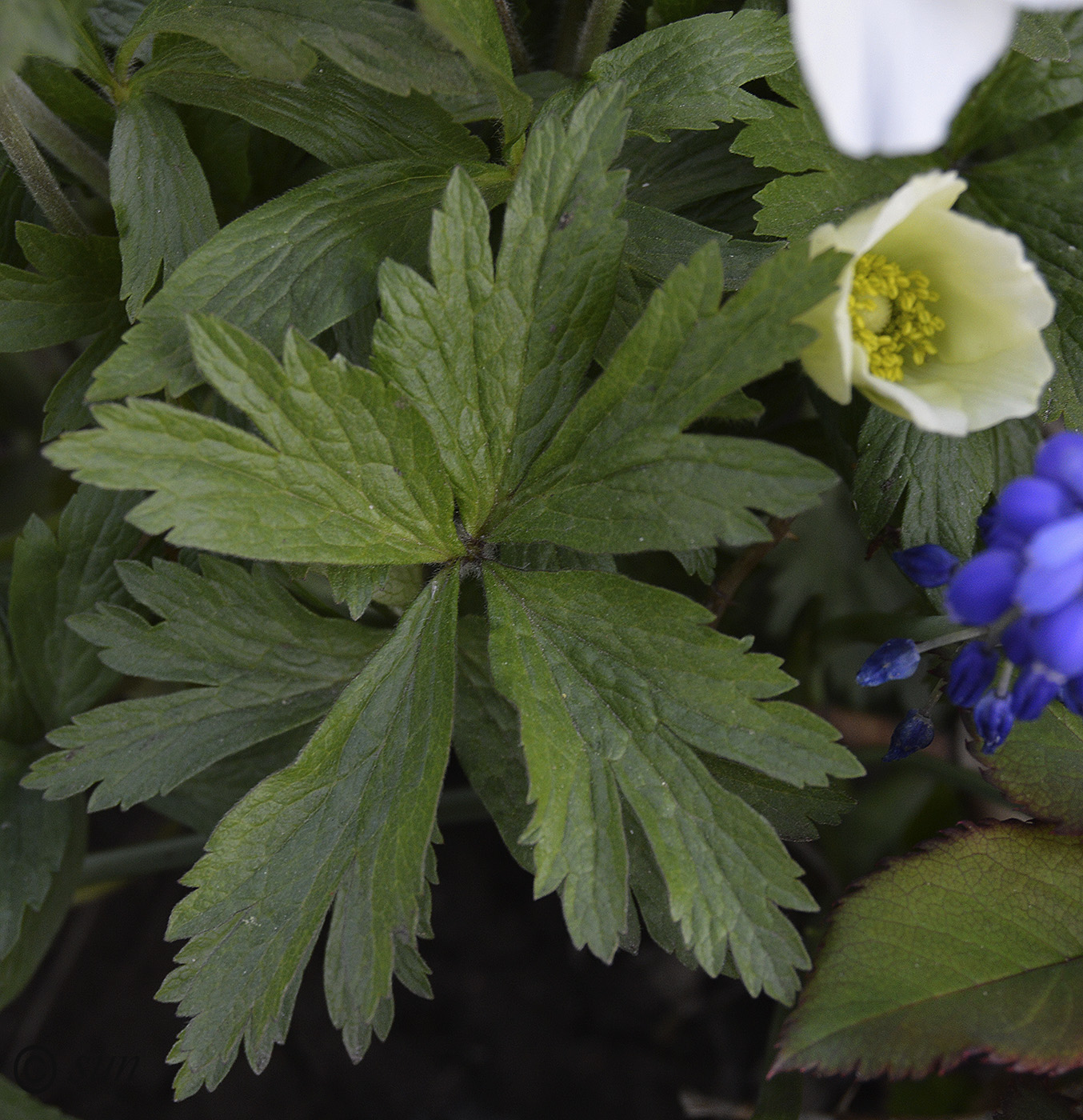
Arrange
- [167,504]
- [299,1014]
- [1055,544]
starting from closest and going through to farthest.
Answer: [1055,544], [167,504], [299,1014]

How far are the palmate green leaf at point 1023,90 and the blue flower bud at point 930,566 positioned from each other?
57cm

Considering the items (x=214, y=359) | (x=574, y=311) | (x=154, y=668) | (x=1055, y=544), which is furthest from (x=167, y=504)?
(x=1055, y=544)

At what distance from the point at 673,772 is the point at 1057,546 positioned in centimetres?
38

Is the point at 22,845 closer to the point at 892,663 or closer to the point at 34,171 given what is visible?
the point at 34,171

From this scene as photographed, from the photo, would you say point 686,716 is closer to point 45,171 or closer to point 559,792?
point 559,792

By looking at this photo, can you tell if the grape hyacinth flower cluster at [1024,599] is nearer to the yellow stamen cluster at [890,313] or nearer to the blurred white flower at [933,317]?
the blurred white flower at [933,317]

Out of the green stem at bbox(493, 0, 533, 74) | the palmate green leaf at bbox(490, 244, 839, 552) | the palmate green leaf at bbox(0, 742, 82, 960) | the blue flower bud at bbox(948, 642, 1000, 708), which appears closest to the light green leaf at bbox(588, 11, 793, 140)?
the green stem at bbox(493, 0, 533, 74)

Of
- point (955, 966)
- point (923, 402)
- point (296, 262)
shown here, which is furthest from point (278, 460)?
point (955, 966)

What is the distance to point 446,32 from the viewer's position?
2.65 ft

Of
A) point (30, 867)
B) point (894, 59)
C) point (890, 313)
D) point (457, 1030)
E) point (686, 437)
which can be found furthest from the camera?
point (457, 1030)

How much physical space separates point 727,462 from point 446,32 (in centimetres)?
42

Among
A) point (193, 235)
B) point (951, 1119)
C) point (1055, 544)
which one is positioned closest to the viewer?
point (1055, 544)

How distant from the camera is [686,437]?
90 centimetres

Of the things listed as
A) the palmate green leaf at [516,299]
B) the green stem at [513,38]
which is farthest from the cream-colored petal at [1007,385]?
the green stem at [513,38]
